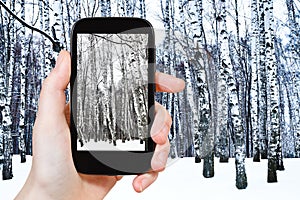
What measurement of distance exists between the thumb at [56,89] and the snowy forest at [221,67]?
214cm

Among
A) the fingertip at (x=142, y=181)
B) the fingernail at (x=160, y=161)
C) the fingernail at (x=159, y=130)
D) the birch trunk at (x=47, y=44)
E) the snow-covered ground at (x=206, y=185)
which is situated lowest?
the snow-covered ground at (x=206, y=185)

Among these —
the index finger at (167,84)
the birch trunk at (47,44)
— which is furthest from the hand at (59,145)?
the birch trunk at (47,44)

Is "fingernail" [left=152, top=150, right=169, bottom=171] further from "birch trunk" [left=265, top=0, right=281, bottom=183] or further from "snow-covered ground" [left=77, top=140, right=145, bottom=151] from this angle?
"birch trunk" [left=265, top=0, right=281, bottom=183]

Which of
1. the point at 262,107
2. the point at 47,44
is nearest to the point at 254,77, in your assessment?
the point at 262,107

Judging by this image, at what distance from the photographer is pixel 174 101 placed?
11.0 feet

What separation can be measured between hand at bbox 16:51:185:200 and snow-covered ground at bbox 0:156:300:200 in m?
2.03

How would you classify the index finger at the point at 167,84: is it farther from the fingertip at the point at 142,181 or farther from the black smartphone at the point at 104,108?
the fingertip at the point at 142,181

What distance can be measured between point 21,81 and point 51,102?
9.43 ft

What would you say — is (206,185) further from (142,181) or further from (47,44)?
(142,181)

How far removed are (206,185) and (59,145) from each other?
2.28 metres

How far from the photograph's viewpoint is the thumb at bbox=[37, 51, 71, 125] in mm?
681

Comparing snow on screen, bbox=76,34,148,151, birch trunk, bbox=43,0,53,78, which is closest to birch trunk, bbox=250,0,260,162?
birch trunk, bbox=43,0,53,78

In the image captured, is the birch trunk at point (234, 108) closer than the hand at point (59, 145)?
No

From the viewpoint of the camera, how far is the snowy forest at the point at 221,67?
115 inches
